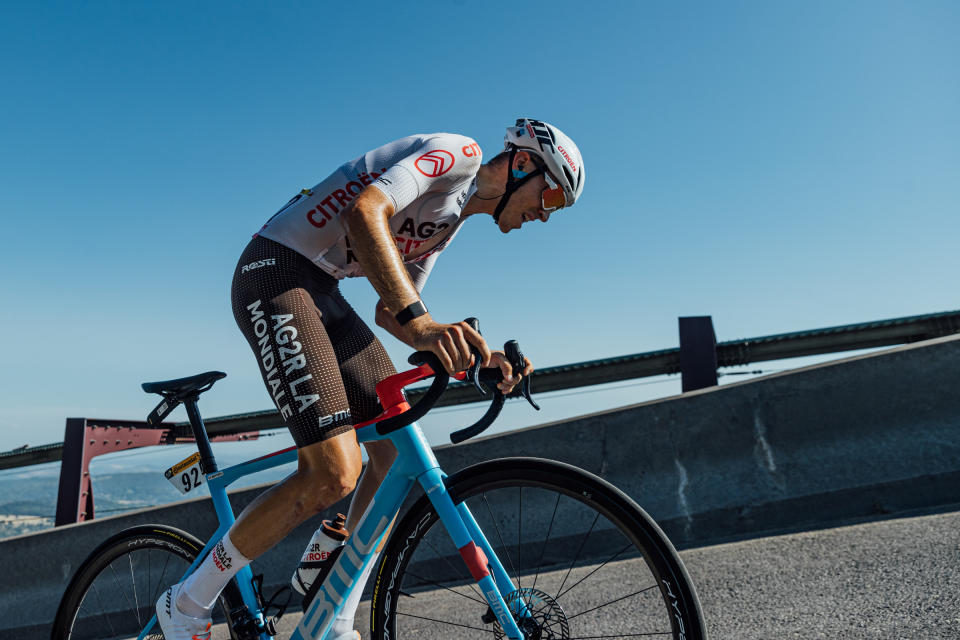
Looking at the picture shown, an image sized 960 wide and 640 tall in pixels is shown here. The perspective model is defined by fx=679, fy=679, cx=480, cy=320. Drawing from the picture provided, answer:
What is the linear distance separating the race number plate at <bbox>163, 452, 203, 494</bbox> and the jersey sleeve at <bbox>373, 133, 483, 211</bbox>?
61.1 inches

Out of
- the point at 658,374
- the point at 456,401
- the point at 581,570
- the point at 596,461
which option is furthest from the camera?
the point at 456,401

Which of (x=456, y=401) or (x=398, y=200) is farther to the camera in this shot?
(x=456, y=401)

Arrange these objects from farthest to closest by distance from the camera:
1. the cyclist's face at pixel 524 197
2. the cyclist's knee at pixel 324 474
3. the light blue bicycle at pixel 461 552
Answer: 1. the cyclist's face at pixel 524 197
2. the cyclist's knee at pixel 324 474
3. the light blue bicycle at pixel 461 552

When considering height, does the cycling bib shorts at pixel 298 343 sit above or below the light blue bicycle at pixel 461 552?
above

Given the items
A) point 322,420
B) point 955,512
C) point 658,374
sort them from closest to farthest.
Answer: point 322,420
point 955,512
point 658,374

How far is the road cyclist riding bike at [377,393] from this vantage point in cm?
219

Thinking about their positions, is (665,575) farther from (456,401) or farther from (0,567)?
(0,567)

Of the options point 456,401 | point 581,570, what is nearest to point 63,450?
point 456,401

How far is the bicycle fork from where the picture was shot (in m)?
2.18

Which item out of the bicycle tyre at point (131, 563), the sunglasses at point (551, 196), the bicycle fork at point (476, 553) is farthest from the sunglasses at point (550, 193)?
the bicycle tyre at point (131, 563)

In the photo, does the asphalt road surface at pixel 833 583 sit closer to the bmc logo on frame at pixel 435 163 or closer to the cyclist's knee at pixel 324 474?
the cyclist's knee at pixel 324 474

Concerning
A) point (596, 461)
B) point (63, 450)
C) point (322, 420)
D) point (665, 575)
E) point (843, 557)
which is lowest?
point (843, 557)

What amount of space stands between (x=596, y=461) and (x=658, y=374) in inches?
34.9

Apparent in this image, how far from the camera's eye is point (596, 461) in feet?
13.7
